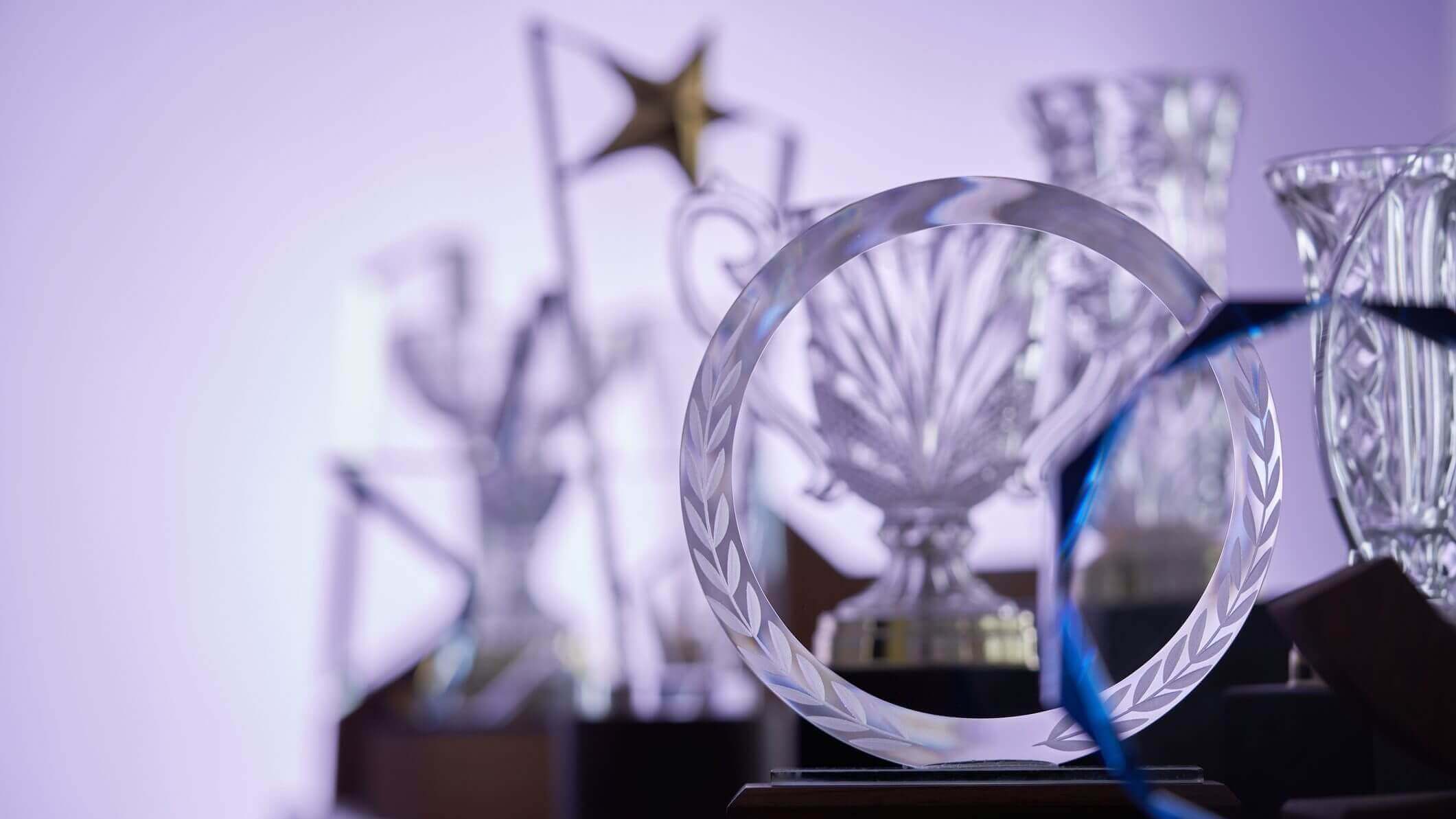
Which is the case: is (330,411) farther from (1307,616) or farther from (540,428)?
(1307,616)

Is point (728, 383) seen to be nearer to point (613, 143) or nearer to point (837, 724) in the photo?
point (837, 724)

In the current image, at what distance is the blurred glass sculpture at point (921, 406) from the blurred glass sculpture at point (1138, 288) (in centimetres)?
14

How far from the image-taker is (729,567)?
0.53 ft

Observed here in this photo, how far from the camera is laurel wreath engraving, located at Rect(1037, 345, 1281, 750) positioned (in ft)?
0.52

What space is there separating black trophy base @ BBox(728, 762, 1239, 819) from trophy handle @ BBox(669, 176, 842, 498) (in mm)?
89

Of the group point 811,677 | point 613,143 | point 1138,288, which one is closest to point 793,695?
point 811,677

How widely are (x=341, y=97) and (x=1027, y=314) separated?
0.94 metres

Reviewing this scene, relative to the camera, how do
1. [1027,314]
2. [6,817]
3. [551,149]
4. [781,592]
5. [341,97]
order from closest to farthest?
1. [1027,314]
2. [781,592]
3. [551,149]
4. [6,817]
5. [341,97]

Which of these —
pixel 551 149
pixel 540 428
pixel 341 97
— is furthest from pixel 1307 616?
pixel 341 97

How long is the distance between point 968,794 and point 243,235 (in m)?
1.05

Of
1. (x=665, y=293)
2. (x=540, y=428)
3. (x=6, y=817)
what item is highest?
(x=665, y=293)

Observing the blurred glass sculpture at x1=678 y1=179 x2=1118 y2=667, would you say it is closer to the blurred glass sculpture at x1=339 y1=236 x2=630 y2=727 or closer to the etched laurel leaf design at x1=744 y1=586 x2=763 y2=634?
the etched laurel leaf design at x1=744 y1=586 x2=763 y2=634

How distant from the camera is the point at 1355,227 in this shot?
0.19 meters

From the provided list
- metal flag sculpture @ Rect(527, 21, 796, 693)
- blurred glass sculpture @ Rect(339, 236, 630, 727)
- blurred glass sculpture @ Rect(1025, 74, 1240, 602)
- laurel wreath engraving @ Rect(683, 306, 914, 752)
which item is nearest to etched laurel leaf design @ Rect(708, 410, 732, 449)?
laurel wreath engraving @ Rect(683, 306, 914, 752)
